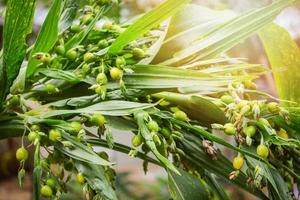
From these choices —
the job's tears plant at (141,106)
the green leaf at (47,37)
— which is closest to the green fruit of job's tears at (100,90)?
the job's tears plant at (141,106)

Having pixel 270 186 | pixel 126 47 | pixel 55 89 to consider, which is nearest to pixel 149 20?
pixel 126 47

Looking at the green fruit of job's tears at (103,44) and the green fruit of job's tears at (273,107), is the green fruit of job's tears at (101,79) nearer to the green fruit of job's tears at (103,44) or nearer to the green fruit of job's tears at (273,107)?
the green fruit of job's tears at (103,44)

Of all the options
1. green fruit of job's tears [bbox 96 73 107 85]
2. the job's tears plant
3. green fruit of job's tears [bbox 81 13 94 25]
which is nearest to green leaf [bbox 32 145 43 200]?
the job's tears plant

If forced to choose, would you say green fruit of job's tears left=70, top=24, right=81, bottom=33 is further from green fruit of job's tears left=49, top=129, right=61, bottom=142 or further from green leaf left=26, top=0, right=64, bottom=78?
green fruit of job's tears left=49, top=129, right=61, bottom=142

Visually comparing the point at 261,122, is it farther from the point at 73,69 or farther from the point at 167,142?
the point at 73,69

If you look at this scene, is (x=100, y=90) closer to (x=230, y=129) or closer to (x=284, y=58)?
(x=230, y=129)

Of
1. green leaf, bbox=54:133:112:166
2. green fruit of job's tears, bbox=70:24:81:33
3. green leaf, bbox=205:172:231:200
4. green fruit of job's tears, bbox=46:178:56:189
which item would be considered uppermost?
green fruit of job's tears, bbox=70:24:81:33

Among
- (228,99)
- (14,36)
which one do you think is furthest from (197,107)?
(14,36)
